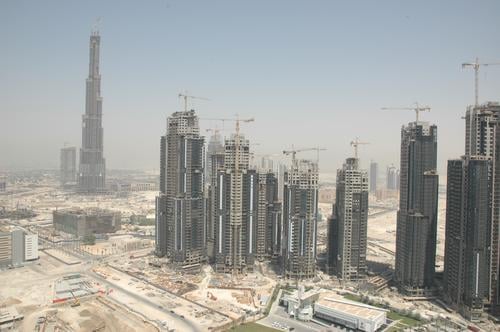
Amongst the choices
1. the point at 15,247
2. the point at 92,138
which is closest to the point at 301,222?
the point at 15,247

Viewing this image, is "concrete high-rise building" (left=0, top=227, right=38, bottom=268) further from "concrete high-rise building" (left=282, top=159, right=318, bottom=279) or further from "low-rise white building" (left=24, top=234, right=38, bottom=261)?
"concrete high-rise building" (left=282, top=159, right=318, bottom=279)

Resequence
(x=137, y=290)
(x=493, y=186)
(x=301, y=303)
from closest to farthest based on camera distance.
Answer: (x=493, y=186)
(x=301, y=303)
(x=137, y=290)

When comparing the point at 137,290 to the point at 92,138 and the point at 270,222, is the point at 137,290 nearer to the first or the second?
the point at 270,222

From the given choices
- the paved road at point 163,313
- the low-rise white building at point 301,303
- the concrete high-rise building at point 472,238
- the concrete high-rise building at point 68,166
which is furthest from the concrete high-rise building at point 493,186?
the concrete high-rise building at point 68,166

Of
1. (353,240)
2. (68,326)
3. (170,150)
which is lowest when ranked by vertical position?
(68,326)

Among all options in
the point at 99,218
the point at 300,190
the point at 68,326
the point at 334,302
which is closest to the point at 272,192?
the point at 300,190

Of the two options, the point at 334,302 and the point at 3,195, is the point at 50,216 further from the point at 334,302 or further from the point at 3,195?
Result: the point at 334,302

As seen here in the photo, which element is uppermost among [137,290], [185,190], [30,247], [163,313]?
[185,190]
